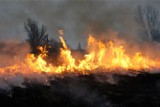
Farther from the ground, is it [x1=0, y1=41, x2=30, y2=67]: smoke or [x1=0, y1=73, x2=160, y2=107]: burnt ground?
[x1=0, y1=41, x2=30, y2=67]: smoke

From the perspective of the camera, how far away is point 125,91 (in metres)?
33.4

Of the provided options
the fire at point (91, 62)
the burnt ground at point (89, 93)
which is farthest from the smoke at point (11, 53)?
the burnt ground at point (89, 93)

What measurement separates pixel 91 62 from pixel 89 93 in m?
10.8

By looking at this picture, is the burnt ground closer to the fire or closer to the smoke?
the fire

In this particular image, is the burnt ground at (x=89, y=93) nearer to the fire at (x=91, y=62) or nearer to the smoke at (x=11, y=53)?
the fire at (x=91, y=62)

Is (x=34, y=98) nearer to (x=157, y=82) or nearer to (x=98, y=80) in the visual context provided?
(x=98, y=80)

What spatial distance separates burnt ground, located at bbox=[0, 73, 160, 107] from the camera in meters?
28.8

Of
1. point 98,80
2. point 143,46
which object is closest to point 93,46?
point 143,46

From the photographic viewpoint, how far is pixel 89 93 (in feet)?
104

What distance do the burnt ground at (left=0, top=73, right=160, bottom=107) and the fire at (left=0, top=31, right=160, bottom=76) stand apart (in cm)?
257

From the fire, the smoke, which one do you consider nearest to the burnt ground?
the fire

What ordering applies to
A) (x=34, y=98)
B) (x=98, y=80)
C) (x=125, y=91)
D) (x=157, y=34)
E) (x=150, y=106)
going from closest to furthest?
(x=34, y=98) → (x=150, y=106) → (x=125, y=91) → (x=98, y=80) → (x=157, y=34)

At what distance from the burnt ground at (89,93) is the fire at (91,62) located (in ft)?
8.42

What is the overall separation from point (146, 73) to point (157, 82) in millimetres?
2873
